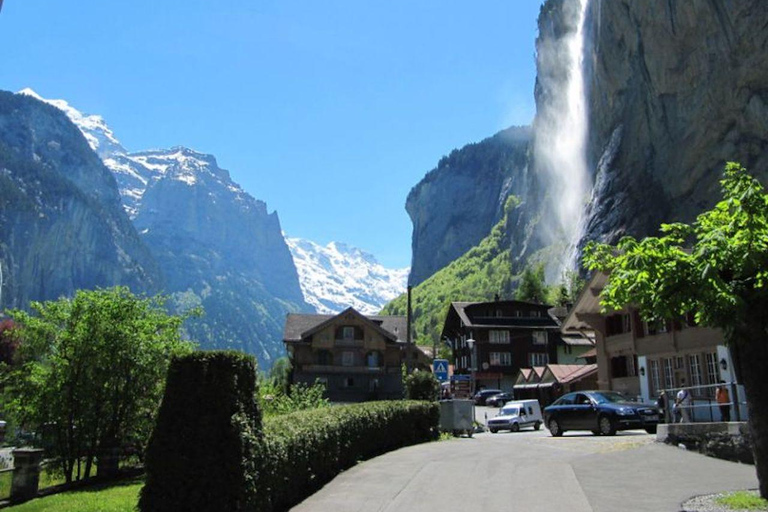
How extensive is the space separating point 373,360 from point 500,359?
17452mm

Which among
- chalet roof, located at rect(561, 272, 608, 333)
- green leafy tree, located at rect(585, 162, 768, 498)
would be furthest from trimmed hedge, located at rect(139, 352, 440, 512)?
chalet roof, located at rect(561, 272, 608, 333)

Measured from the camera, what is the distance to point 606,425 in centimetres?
2367

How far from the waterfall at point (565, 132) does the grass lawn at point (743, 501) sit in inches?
3905

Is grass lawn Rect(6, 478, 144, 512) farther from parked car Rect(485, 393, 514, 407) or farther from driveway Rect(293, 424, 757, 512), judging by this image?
parked car Rect(485, 393, 514, 407)

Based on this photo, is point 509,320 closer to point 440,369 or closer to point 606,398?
point 440,369

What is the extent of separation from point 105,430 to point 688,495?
56.2 ft

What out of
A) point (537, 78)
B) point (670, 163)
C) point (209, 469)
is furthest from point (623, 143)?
point (209, 469)

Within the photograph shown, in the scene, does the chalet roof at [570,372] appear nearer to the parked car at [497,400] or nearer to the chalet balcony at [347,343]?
the parked car at [497,400]

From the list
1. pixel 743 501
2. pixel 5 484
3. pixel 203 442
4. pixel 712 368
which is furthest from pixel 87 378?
pixel 712 368

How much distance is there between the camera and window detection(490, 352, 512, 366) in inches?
3095

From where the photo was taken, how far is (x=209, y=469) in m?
7.98

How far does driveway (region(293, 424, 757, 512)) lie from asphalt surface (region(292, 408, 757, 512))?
2 centimetres

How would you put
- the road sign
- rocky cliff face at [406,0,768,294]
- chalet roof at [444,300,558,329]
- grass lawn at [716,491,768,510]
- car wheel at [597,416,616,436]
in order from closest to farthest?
grass lawn at [716,491,768,510] → car wheel at [597,416,616,436] → the road sign → rocky cliff face at [406,0,768,294] → chalet roof at [444,300,558,329]

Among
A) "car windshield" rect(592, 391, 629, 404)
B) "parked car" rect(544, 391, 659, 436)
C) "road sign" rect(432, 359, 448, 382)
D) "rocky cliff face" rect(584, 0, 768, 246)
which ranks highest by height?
"rocky cliff face" rect(584, 0, 768, 246)
